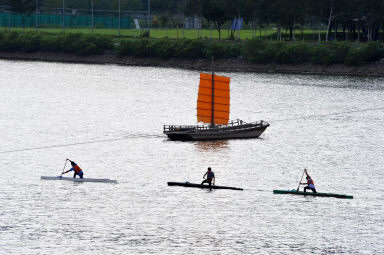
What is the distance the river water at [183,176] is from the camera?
57781 mm

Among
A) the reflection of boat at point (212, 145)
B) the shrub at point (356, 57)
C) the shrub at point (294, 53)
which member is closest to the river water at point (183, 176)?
the reflection of boat at point (212, 145)

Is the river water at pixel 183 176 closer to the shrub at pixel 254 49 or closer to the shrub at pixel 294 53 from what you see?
the shrub at pixel 294 53

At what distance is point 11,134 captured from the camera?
4001 inches

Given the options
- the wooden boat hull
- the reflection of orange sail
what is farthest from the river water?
the reflection of orange sail

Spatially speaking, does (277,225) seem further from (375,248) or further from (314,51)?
(314,51)

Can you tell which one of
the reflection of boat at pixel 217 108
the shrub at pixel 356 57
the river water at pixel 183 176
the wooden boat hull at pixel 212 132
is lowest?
the river water at pixel 183 176

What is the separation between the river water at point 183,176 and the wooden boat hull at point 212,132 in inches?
62.1

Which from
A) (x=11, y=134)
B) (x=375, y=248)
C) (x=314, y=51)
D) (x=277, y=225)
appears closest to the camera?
(x=375, y=248)

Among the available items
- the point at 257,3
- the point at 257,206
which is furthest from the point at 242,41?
the point at 257,206

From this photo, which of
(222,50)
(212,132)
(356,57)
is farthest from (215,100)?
(222,50)

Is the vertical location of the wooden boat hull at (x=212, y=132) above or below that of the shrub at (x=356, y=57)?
below

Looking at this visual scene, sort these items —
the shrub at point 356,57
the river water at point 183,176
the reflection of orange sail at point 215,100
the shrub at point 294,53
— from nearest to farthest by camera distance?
the river water at point 183,176
the reflection of orange sail at point 215,100
the shrub at point 356,57
the shrub at point 294,53

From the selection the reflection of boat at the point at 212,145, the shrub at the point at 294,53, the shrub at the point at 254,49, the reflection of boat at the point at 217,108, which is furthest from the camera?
the shrub at the point at 254,49

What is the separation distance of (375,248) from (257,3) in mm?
147256
